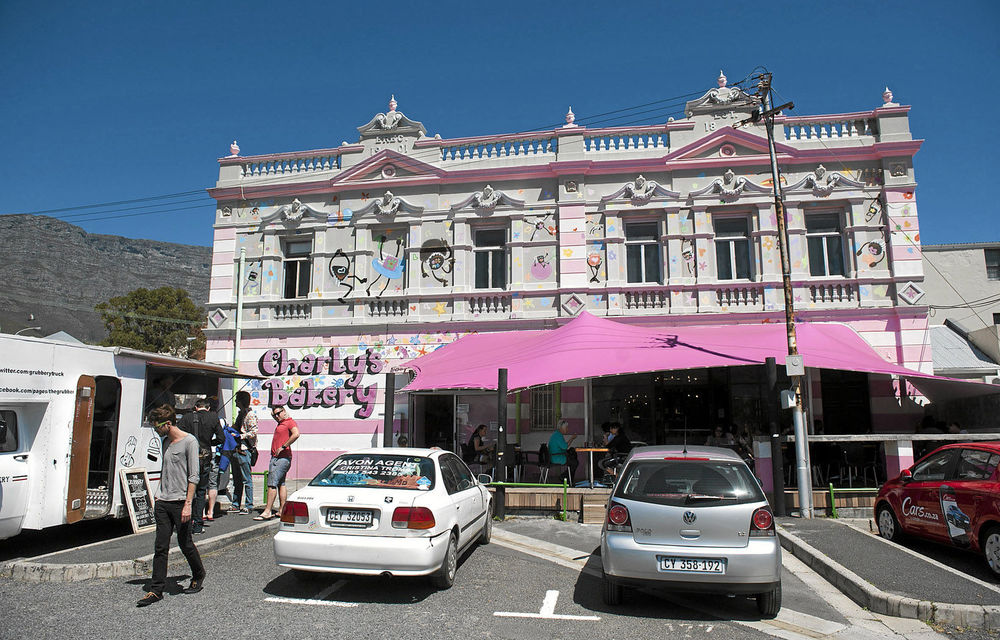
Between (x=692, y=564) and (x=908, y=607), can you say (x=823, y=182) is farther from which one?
(x=692, y=564)

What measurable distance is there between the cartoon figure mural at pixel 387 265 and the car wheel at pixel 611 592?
40.5 feet

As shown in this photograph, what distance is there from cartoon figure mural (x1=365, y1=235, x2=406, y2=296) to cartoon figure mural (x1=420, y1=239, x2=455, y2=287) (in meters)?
0.60

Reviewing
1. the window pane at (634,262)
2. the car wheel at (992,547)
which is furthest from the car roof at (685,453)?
the window pane at (634,262)

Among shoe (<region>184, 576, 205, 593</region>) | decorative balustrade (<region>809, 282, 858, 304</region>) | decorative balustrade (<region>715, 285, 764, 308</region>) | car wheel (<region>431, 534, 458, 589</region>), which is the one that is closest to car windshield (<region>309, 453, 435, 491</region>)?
Answer: car wheel (<region>431, 534, 458, 589</region>)

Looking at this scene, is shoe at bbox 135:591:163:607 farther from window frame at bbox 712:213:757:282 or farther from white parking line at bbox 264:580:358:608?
window frame at bbox 712:213:757:282

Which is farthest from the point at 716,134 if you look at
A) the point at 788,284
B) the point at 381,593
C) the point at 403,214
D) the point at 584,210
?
the point at 381,593

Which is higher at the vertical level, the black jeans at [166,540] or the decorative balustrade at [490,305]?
the decorative balustrade at [490,305]

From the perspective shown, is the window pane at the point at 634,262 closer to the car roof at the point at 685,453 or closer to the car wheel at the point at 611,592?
the car roof at the point at 685,453

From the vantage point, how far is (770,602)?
19.5 ft

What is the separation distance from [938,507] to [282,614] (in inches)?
309

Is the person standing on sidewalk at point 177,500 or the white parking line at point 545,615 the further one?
the person standing on sidewalk at point 177,500

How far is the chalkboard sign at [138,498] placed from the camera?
31.1ft

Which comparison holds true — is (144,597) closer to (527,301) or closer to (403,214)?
(527,301)

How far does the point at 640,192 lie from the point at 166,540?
13.7m
